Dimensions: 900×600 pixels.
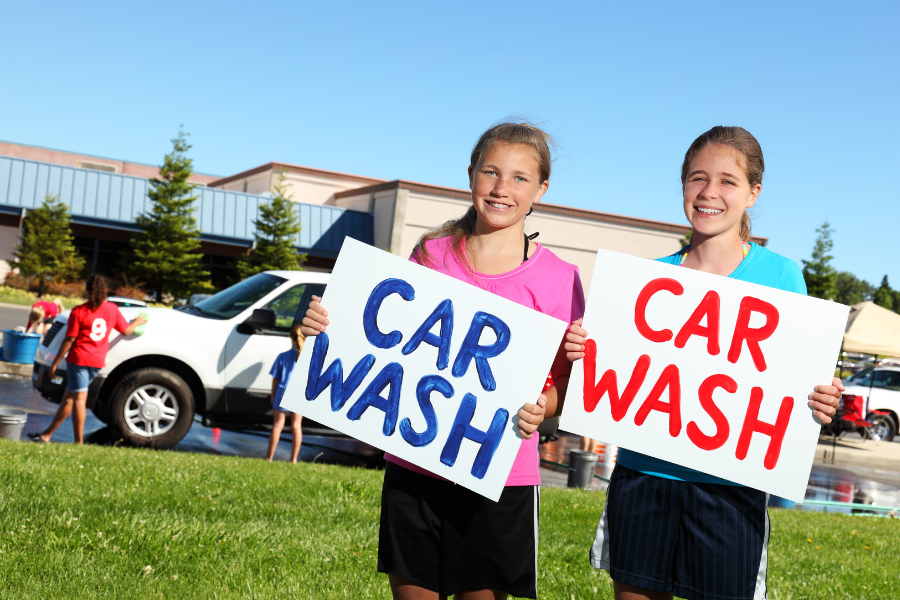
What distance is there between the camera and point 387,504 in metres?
2.61

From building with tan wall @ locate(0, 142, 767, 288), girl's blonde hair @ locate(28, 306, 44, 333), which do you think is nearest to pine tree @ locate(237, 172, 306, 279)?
building with tan wall @ locate(0, 142, 767, 288)

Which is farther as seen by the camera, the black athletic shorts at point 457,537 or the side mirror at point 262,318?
the side mirror at point 262,318

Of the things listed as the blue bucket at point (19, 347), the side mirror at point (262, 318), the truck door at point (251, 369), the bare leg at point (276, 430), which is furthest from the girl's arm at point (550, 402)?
the blue bucket at point (19, 347)

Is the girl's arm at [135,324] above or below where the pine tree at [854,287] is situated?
below

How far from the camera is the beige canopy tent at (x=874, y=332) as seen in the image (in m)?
16.5

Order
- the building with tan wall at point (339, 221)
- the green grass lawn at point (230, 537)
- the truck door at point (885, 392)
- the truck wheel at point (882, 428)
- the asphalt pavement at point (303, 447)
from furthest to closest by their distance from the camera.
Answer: the building with tan wall at point (339, 221) < the truck wheel at point (882, 428) < the truck door at point (885, 392) < the asphalt pavement at point (303, 447) < the green grass lawn at point (230, 537)

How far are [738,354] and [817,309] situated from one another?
0.95 ft

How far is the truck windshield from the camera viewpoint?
28.6 feet

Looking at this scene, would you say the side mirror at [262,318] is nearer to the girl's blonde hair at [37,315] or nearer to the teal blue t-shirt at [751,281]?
the teal blue t-shirt at [751,281]

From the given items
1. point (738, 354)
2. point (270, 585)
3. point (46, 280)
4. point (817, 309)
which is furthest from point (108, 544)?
point (46, 280)

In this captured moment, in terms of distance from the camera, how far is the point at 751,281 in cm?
267

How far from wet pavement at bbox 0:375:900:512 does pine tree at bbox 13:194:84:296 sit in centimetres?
1983

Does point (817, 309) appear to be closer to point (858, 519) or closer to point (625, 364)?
point (625, 364)

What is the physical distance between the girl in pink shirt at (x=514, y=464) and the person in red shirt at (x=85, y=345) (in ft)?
19.6
